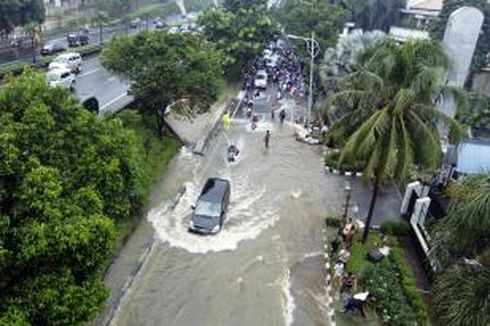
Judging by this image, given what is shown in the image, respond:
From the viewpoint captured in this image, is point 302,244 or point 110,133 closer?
point 110,133

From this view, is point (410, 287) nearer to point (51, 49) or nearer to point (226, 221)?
point (226, 221)

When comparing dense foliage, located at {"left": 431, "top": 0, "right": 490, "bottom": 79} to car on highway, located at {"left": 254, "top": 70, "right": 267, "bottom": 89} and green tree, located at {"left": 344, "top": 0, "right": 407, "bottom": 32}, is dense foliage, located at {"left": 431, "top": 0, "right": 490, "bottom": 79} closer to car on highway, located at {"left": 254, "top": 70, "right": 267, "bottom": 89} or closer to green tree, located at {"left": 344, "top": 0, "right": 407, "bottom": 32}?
green tree, located at {"left": 344, "top": 0, "right": 407, "bottom": 32}

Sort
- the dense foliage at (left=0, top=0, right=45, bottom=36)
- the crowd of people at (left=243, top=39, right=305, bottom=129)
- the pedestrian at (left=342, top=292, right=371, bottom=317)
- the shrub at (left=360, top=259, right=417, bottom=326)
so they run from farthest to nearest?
the dense foliage at (left=0, top=0, right=45, bottom=36)
the crowd of people at (left=243, top=39, right=305, bottom=129)
the pedestrian at (left=342, top=292, right=371, bottom=317)
the shrub at (left=360, top=259, right=417, bottom=326)

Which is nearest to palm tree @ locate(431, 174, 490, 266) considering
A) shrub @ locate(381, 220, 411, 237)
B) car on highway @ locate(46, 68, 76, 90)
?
shrub @ locate(381, 220, 411, 237)

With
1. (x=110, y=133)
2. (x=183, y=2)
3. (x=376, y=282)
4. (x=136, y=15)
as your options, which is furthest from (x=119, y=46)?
(x=183, y=2)

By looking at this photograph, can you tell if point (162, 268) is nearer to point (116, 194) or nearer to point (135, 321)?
point (135, 321)

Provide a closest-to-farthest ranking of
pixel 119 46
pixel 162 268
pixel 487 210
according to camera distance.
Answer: pixel 487 210 → pixel 162 268 → pixel 119 46
